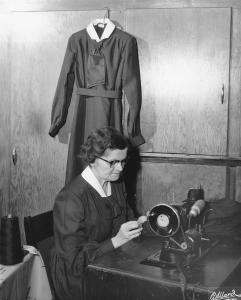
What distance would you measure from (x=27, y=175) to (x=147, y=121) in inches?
44.7

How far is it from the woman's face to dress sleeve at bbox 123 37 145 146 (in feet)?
2.80

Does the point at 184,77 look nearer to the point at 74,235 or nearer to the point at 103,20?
the point at 103,20

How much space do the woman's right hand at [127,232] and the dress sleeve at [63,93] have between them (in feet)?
5.20

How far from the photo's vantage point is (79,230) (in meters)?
2.38

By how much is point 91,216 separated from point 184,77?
1.49 meters

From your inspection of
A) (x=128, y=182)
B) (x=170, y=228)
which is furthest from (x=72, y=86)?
(x=170, y=228)

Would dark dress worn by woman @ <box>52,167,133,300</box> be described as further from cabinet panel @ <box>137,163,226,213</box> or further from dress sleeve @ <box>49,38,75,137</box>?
dress sleeve @ <box>49,38,75,137</box>

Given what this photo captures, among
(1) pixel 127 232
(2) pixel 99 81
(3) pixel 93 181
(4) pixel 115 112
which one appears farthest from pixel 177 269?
(2) pixel 99 81

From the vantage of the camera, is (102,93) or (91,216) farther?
(102,93)

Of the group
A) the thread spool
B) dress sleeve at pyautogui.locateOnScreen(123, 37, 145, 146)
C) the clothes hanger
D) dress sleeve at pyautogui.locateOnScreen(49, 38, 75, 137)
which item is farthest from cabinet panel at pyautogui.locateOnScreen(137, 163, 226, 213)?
the thread spool

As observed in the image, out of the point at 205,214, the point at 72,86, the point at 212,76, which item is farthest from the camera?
the point at 72,86

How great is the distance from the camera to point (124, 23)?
3.56 m

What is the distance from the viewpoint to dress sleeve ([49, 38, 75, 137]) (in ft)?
11.7

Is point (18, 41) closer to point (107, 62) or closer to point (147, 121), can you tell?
point (107, 62)
